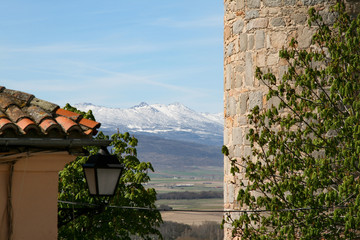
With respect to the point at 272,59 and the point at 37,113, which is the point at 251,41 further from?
the point at 37,113

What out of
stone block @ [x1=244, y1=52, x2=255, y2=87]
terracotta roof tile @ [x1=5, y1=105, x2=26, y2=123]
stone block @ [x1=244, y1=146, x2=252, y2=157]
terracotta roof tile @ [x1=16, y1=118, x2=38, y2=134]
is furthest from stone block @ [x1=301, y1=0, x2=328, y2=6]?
terracotta roof tile @ [x1=16, y1=118, x2=38, y2=134]

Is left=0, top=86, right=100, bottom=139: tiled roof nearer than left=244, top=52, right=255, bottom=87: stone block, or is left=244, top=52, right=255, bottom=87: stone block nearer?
left=0, top=86, right=100, bottom=139: tiled roof

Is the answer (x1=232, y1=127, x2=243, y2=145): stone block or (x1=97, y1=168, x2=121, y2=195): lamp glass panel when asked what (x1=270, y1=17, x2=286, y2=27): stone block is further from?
(x1=97, y1=168, x2=121, y2=195): lamp glass panel

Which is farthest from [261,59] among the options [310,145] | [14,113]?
[14,113]

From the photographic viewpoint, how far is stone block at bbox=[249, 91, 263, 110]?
44.6ft

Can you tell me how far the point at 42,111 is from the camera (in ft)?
27.2

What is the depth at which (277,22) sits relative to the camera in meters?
13.5

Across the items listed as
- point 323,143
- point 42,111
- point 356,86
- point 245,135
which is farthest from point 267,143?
point 42,111

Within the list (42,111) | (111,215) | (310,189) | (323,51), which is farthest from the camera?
(111,215)

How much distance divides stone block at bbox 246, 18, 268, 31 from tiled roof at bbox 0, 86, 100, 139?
20.4 ft

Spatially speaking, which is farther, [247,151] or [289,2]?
[247,151]

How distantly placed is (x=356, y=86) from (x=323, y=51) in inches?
47.9

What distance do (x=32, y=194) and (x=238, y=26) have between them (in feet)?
24.9

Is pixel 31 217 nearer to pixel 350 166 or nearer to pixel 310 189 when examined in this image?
pixel 310 189
